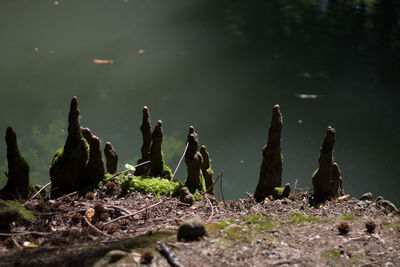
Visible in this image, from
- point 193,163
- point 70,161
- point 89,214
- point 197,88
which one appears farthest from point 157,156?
point 197,88

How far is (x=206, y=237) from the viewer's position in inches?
159

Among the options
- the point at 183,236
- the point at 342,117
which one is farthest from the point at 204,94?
the point at 183,236

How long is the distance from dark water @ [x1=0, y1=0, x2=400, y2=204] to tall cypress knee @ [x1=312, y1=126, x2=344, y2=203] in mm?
3414

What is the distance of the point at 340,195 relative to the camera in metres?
6.31

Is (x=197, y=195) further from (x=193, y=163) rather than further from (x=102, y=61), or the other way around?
(x=102, y=61)

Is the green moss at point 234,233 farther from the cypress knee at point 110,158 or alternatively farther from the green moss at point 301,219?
the cypress knee at point 110,158

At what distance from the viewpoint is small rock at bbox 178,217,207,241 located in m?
3.89

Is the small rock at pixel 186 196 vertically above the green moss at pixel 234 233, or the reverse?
the green moss at pixel 234 233

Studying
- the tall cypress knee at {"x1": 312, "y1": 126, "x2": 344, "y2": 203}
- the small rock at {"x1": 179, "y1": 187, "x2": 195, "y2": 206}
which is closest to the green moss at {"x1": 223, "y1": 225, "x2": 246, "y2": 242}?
the small rock at {"x1": 179, "y1": 187, "x2": 195, "y2": 206}

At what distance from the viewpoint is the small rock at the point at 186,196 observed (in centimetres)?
548

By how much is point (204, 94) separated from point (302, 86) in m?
3.98

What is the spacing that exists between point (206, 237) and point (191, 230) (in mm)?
249

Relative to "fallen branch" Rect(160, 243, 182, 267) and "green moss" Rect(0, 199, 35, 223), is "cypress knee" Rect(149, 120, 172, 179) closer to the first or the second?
"green moss" Rect(0, 199, 35, 223)

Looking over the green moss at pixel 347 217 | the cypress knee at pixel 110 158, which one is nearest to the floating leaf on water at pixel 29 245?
the cypress knee at pixel 110 158
